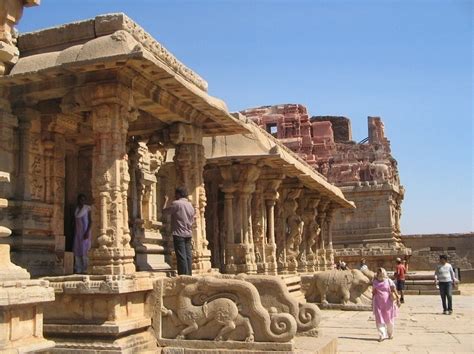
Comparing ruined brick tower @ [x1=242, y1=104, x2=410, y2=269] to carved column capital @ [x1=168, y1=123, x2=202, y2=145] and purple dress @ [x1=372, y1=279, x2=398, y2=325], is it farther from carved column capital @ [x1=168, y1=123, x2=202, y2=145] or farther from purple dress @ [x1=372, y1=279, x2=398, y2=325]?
carved column capital @ [x1=168, y1=123, x2=202, y2=145]

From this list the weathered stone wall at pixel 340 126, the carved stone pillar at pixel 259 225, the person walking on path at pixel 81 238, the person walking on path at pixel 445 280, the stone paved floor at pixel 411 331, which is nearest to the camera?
the person walking on path at pixel 81 238

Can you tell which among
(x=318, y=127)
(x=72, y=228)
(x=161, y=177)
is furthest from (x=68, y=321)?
(x=318, y=127)

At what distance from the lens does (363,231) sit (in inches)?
1278

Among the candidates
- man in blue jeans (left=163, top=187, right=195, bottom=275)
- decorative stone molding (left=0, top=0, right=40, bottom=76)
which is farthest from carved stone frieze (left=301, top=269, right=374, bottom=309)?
decorative stone molding (left=0, top=0, right=40, bottom=76)

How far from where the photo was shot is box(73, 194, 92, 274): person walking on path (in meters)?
8.38

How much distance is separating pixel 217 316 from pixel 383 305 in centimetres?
355

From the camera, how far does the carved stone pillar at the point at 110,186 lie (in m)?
7.08

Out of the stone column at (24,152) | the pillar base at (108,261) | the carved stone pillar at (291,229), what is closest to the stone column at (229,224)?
the carved stone pillar at (291,229)

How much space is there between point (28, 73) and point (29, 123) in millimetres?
1184

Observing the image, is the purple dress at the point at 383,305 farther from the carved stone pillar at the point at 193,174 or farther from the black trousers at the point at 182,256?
the black trousers at the point at 182,256

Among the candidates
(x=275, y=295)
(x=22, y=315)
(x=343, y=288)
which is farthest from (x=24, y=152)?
(x=343, y=288)

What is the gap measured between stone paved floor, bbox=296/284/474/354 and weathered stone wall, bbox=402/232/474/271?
22.5 m

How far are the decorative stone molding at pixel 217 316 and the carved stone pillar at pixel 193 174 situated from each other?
2.03 m

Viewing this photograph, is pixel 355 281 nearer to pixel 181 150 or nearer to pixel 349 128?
pixel 181 150
